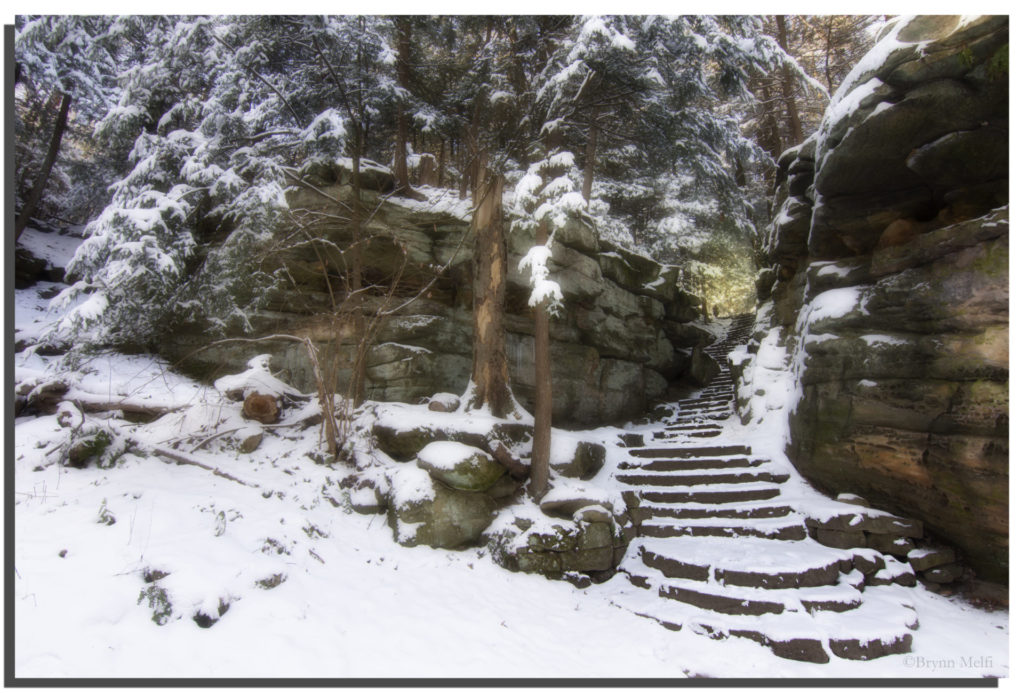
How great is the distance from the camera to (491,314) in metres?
7.39

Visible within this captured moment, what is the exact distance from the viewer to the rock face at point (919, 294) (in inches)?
208

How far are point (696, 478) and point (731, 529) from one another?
1395 millimetres

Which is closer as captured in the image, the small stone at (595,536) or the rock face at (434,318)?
the small stone at (595,536)

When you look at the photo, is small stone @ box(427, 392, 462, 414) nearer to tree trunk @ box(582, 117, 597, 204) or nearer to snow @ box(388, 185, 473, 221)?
snow @ box(388, 185, 473, 221)

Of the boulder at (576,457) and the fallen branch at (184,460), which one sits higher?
the fallen branch at (184,460)

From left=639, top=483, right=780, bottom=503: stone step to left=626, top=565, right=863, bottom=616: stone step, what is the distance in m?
1.68

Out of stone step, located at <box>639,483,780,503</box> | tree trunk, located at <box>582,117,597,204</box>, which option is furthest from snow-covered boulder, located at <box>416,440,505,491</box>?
tree trunk, located at <box>582,117,597,204</box>

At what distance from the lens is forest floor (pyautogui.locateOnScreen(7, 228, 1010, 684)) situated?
320 centimetres

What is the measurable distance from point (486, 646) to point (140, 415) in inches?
242

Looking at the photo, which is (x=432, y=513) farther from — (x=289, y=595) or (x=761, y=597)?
(x=761, y=597)

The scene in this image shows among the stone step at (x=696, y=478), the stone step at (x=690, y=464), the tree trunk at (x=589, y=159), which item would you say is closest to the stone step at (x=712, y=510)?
the stone step at (x=696, y=478)

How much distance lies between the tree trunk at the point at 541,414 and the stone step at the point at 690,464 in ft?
7.71

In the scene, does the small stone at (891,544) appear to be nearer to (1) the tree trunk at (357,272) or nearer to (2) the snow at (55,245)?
(1) the tree trunk at (357,272)
